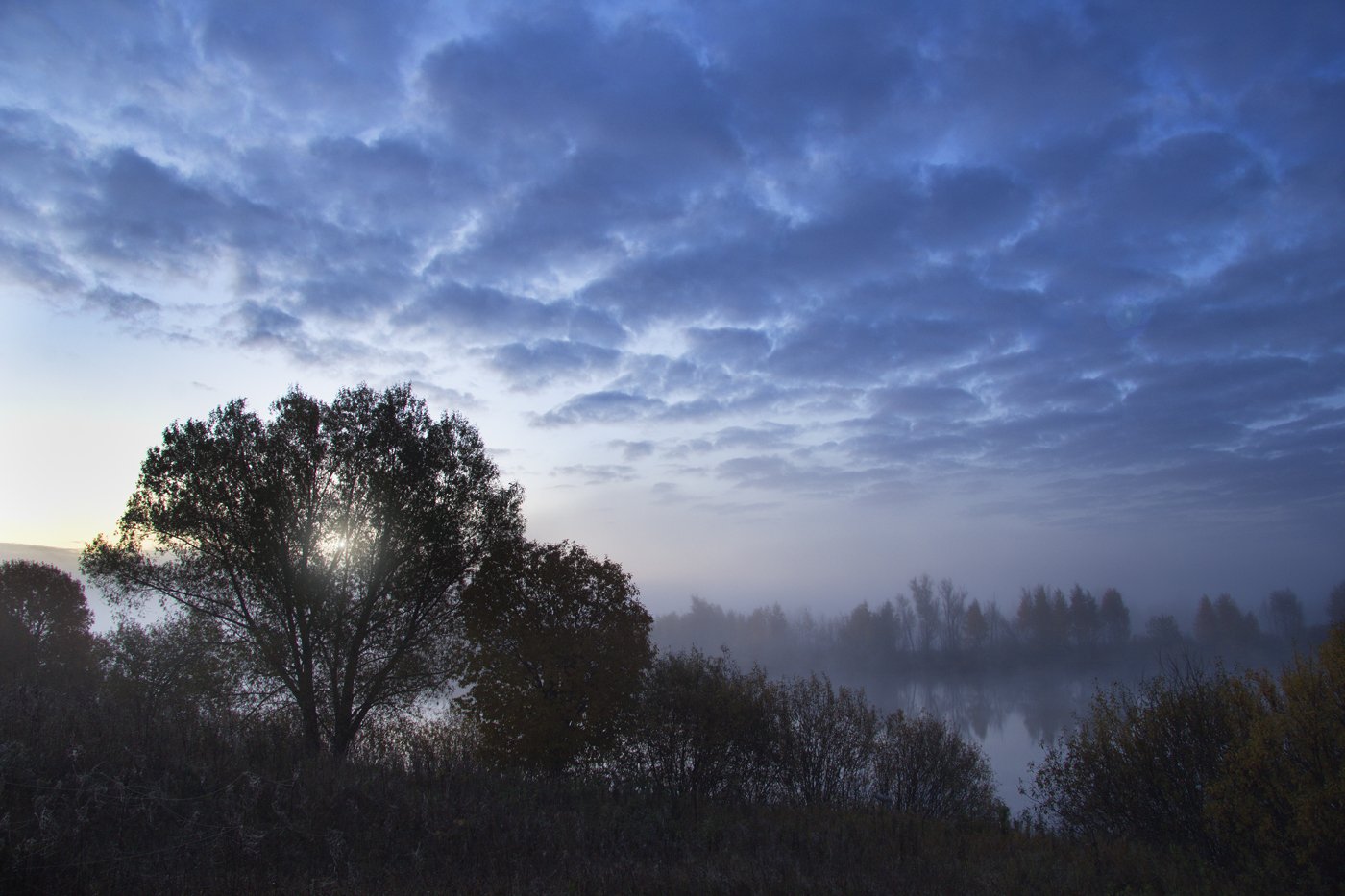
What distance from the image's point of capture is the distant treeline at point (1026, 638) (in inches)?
5482

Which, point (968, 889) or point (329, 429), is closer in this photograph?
point (968, 889)

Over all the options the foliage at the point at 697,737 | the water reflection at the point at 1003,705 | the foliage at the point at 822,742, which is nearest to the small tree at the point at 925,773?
the foliage at the point at 822,742

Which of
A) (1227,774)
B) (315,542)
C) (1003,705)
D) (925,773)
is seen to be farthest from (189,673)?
(1003,705)

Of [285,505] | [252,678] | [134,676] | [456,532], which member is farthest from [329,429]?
[134,676]

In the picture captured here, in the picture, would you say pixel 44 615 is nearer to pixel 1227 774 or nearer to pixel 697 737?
pixel 697 737

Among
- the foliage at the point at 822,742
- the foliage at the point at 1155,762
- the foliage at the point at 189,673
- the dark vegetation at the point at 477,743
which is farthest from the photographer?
the foliage at the point at 822,742

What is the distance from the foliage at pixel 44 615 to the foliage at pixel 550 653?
3717cm

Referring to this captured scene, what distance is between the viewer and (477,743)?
2594cm

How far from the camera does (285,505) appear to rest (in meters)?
23.9

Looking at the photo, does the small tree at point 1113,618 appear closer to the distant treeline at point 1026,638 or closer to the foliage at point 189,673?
the distant treeline at point 1026,638

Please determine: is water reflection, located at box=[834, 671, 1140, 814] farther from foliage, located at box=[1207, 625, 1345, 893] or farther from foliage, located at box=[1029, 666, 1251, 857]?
foliage, located at box=[1207, 625, 1345, 893]

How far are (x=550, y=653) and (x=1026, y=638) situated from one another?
153423 mm

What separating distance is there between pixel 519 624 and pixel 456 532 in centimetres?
489

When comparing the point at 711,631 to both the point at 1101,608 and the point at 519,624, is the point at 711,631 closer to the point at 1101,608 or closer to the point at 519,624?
the point at 1101,608
